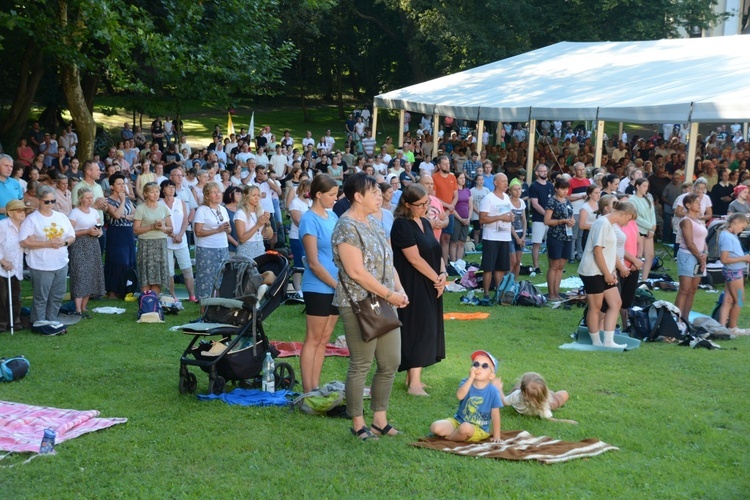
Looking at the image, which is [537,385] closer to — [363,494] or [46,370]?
[363,494]

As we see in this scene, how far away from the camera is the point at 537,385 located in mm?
6820

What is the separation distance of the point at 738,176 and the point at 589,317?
10.9 m

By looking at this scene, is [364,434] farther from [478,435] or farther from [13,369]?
[13,369]

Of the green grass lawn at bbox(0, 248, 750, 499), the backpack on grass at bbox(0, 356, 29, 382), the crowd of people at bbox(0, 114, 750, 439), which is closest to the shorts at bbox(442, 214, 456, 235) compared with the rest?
the crowd of people at bbox(0, 114, 750, 439)

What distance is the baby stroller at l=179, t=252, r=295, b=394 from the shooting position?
23.8 ft

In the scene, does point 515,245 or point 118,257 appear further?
point 515,245

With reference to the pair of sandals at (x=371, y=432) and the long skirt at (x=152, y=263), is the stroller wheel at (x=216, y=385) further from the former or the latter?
the long skirt at (x=152, y=263)

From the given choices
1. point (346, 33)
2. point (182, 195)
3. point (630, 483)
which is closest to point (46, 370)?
point (630, 483)

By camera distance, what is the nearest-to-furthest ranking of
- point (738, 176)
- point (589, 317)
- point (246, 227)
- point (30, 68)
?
point (589, 317) → point (246, 227) → point (738, 176) → point (30, 68)

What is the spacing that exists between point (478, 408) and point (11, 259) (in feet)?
19.8

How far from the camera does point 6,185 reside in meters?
11.7

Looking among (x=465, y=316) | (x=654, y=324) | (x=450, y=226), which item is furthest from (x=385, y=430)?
(x=450, y=226)

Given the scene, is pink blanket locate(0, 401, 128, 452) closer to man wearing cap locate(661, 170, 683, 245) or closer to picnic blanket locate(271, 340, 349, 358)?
picnic blanket locate(271, 340, 349, 358)

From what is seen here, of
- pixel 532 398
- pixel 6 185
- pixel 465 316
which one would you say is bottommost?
pixel 465 316
